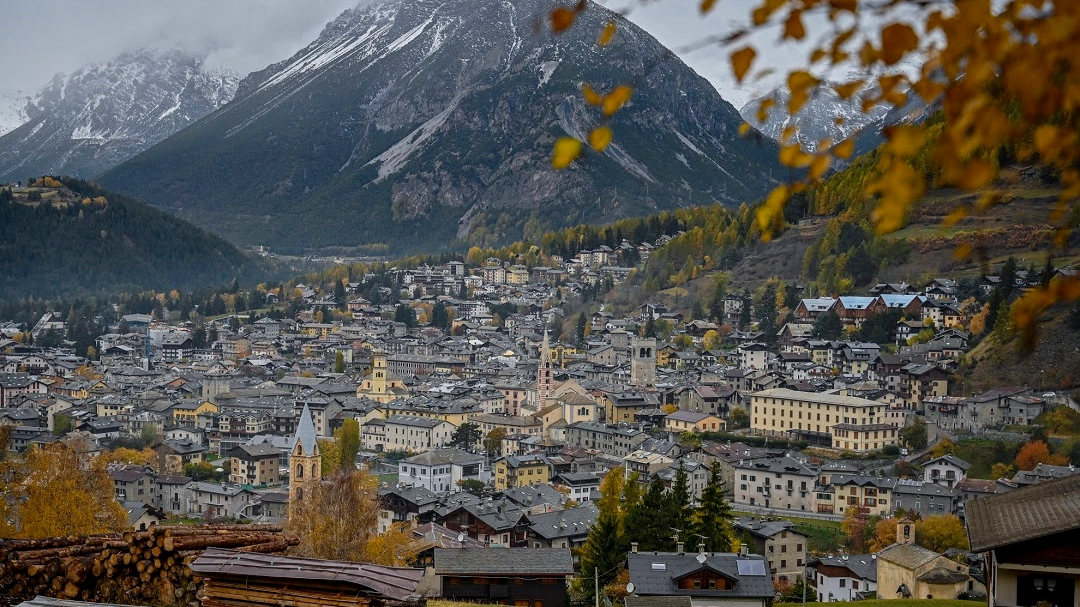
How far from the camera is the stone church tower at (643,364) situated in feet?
226

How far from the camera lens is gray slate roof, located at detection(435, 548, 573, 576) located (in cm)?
2083

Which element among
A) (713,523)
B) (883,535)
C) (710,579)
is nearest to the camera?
(710,579)

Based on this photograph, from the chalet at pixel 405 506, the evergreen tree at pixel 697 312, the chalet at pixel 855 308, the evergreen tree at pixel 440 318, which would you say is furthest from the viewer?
the evergreen tree at pixel 440 318

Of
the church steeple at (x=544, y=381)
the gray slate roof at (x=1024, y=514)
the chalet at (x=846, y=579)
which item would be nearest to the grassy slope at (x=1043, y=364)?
the church steeple at (x=544, y=381)

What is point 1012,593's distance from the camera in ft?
29.2

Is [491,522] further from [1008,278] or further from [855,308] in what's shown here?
[855,308]

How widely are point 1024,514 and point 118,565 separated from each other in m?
7.51

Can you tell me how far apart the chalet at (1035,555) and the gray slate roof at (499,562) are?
1253cm

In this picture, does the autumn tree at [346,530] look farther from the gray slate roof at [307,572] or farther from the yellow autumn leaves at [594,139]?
the yellow autumn leaves at [594,139]

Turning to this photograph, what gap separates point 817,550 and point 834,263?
46123 mm

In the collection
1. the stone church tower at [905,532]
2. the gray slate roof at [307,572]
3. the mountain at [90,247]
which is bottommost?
the stone church tower at [905,532]

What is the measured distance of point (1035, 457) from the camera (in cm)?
4178

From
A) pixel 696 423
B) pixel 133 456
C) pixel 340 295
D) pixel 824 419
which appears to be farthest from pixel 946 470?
pixel 340 295

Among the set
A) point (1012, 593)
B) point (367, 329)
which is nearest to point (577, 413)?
point (367, 329)
